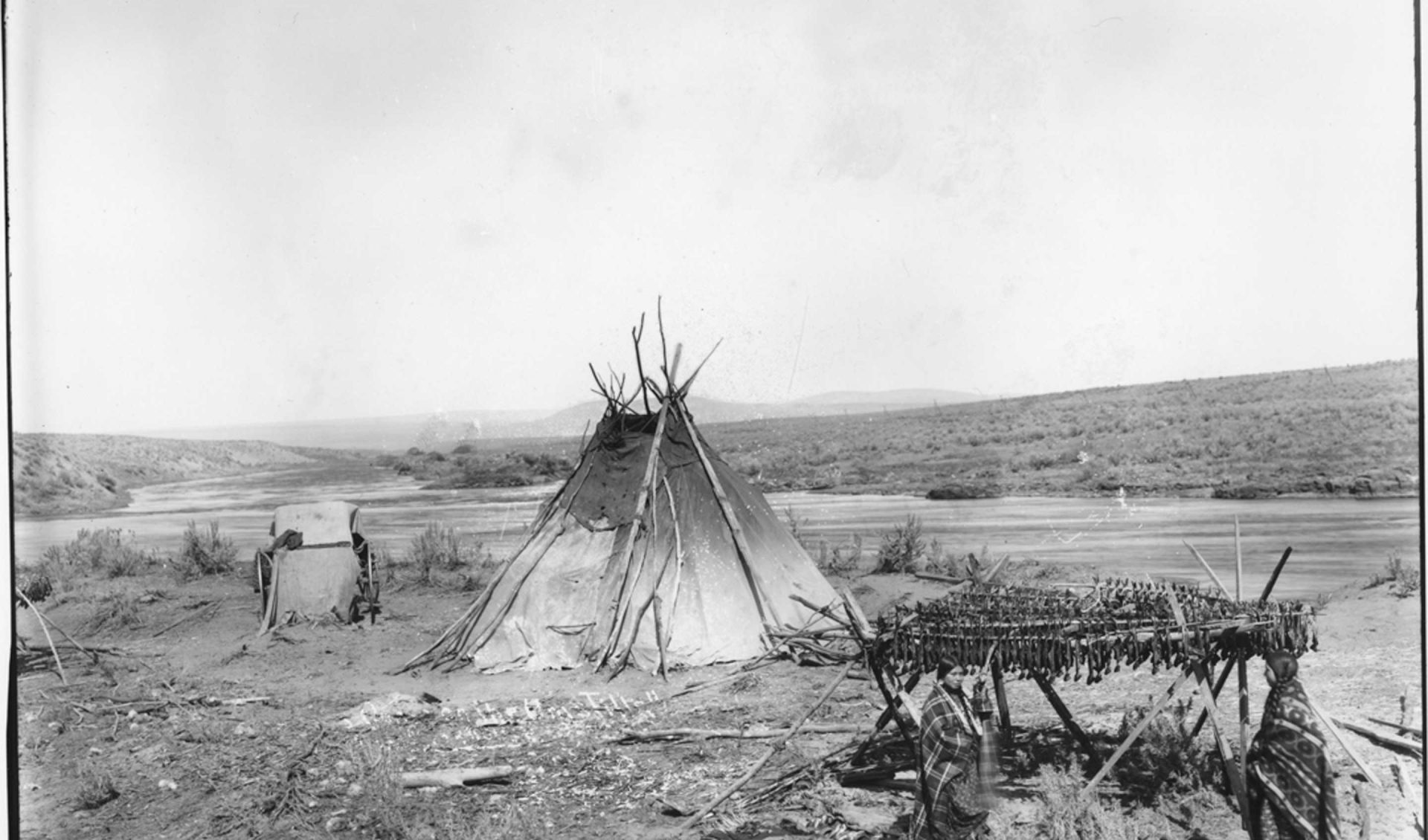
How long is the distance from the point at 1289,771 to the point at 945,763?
1.65 meters

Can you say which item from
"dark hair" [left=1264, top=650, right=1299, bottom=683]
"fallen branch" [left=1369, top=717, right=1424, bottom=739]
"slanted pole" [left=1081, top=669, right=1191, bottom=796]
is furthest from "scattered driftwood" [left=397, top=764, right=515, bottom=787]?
"fallen branch" [left=1369, top=717, right=1424, bottom=739]

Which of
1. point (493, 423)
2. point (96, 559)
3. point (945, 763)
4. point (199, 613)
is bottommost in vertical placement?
point (199, 613)

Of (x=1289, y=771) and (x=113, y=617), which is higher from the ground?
(x=1289, y=771)

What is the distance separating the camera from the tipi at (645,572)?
10.4m

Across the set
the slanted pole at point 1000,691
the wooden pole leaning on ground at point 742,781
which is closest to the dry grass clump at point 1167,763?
the slanted pole at point 1000,691

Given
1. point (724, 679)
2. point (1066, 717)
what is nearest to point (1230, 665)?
point (1066, 717)

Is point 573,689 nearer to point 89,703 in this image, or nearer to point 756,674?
point 756,674

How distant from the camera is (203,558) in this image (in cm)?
1702

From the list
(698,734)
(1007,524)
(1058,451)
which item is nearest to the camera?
(698,734)

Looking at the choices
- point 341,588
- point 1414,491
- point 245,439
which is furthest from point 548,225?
point 245,439

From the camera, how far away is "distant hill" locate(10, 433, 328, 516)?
20.1 meters

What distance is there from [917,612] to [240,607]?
11.2m

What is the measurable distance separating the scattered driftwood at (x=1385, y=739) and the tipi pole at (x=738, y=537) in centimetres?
501

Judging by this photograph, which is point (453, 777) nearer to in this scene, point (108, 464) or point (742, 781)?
point (742, 781)
